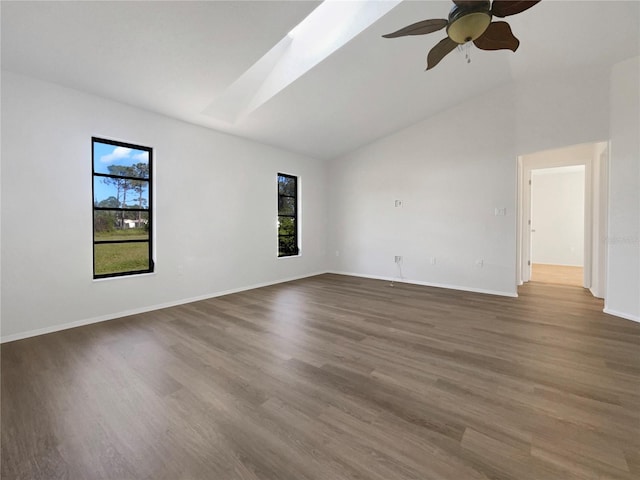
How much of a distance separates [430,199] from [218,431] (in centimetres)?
518

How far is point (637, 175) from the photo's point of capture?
11.1 ft

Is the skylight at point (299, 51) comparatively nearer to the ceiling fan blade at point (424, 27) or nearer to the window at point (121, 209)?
the ceiling fan blade at point (424, 27)

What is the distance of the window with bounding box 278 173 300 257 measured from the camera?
6113 millimetres

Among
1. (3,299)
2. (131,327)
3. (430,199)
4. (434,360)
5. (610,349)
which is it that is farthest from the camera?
(430,199)

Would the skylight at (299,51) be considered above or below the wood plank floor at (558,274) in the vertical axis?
above

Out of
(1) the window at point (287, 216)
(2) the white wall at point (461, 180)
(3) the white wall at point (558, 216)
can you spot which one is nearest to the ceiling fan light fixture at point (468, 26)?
(2) the white wall at point (461, 180)

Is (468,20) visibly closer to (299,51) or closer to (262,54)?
(262,54)

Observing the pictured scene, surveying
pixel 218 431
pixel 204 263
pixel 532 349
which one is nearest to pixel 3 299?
pixel 204 263

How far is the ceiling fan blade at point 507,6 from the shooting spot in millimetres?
1720

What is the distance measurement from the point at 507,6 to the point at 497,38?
385 mm

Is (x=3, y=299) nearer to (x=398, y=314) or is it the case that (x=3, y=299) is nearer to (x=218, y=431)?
(x=218, y=431)

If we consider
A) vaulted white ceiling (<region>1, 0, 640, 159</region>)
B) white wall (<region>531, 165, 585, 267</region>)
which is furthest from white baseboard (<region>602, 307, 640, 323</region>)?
white wall (<region>531, 165, 585, 267</region>)

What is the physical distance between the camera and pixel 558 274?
6.47 m

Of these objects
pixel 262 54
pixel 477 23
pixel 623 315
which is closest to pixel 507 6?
pixel 477 23
